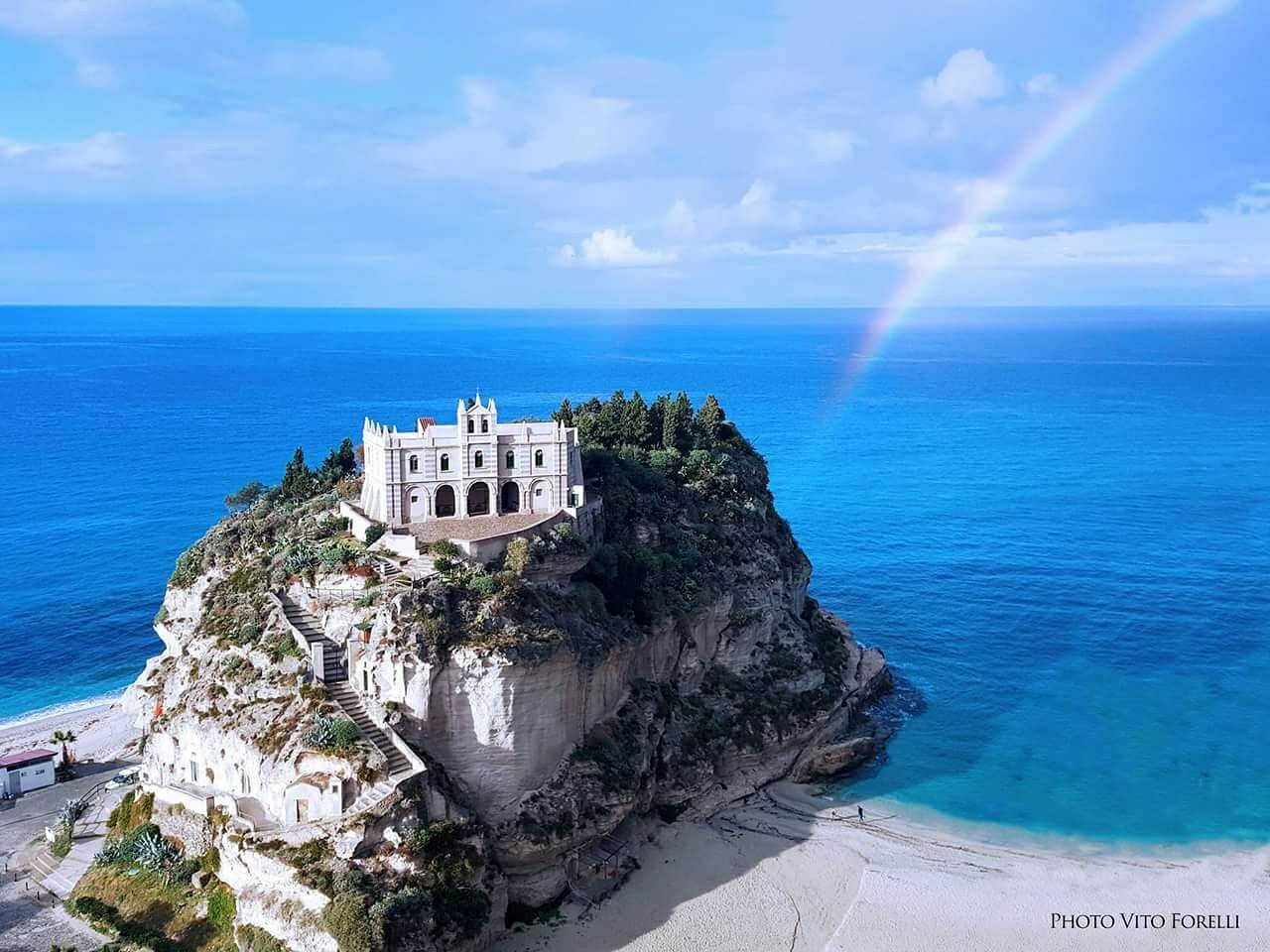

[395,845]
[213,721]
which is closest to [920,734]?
[395,845]

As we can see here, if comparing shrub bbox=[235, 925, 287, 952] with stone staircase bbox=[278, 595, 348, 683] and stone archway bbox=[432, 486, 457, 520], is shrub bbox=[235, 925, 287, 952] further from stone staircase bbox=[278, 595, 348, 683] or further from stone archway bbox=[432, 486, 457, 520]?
stone archway bbox=[432, 486, 457, 520]

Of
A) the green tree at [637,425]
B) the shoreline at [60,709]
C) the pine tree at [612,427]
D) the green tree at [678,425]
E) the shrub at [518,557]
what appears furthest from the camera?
the green tree at [678,425]

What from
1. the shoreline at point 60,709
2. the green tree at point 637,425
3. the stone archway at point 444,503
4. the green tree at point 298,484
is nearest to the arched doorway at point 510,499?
the stone archway at point 444,503

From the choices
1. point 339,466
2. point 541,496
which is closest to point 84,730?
point 339,466

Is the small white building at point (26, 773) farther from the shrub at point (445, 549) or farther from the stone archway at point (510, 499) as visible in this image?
the stone archway at point (510, 499)

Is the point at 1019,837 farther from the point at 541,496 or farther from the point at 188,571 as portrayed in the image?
the point at 188,571
